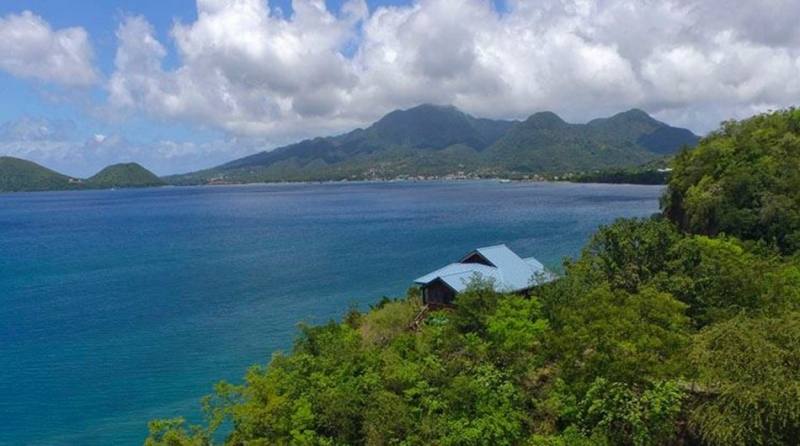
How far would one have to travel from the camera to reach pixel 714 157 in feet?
177

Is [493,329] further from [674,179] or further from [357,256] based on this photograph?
[357,256]

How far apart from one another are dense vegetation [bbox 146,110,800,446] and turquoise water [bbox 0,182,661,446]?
9.55m

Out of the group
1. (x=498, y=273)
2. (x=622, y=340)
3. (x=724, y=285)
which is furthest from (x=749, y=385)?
(x=498, y=273)

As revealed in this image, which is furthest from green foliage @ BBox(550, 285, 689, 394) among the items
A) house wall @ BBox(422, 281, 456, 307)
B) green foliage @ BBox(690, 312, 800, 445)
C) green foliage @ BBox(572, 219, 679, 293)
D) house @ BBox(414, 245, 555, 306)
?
house wall @ BBox(422, 281, 456, 307)

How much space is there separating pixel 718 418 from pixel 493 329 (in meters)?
8.69

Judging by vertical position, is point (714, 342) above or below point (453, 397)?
above

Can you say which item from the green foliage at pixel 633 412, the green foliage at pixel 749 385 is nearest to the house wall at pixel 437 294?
the green foliage at pixel 633 412

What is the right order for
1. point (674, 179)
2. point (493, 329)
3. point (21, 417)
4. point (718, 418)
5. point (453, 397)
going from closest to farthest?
1. point (718, 418)
2. point (453, 397)
3. point (493, 329)
4. point (21, 417)
5. point (674, 179)

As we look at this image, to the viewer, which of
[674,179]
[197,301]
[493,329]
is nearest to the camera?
[493,329]

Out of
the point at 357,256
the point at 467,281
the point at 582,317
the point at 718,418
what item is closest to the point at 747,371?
the point at 718,418

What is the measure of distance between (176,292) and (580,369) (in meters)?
47.6

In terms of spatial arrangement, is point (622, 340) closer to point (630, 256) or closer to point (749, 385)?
point (749, 385)

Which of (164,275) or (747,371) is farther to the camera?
(164,275)

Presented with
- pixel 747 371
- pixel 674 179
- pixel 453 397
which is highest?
pixel 674 179
